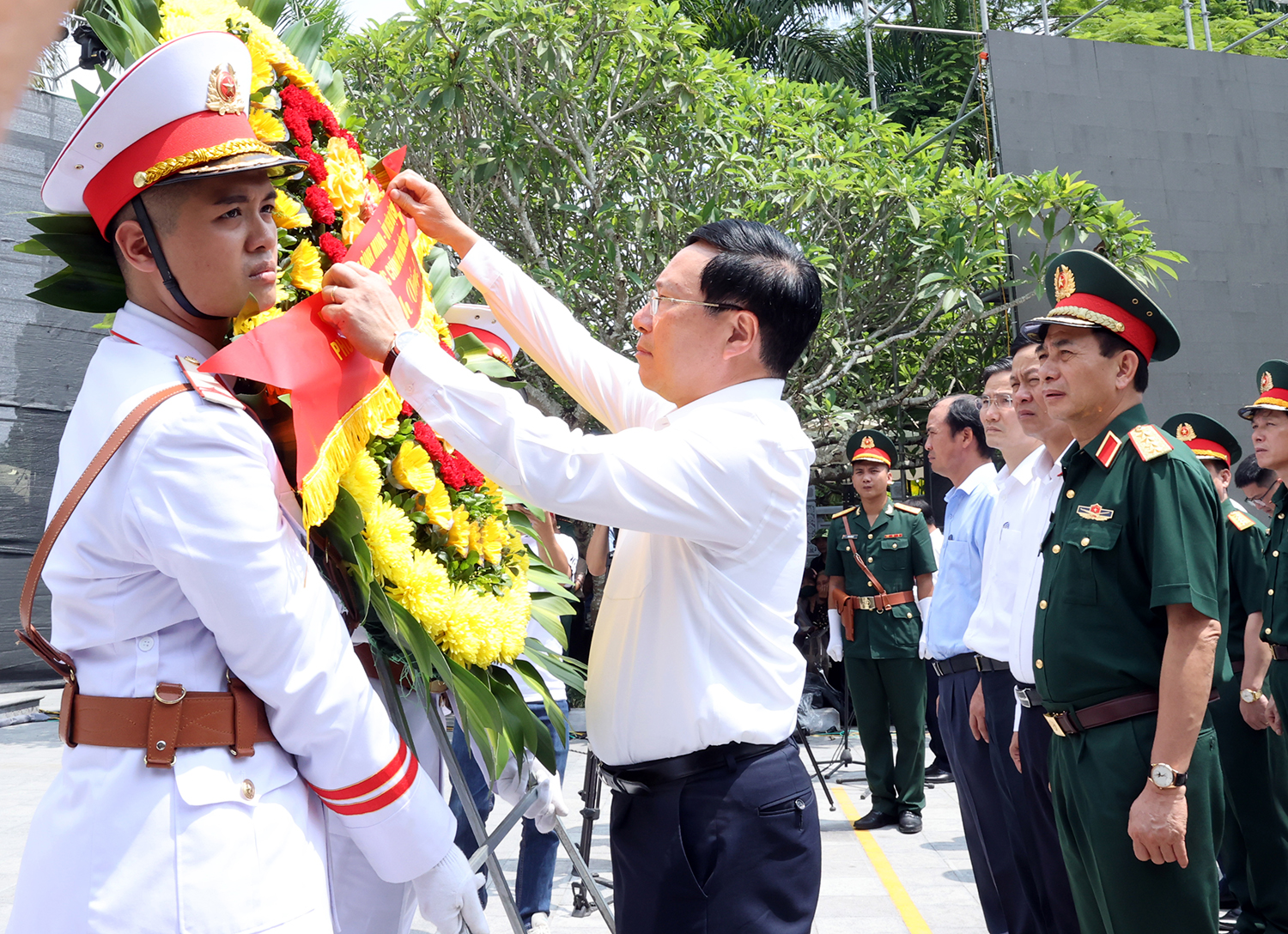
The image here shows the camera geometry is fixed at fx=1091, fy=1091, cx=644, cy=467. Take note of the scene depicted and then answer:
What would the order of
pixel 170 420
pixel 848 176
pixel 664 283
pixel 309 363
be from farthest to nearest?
pixel 848 176
pixel 664 283
pixel 309 363
pixel 170 420

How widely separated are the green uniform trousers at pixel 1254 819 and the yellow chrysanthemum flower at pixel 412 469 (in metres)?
3.29

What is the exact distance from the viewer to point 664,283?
2.34 m

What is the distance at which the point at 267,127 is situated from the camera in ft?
6.23

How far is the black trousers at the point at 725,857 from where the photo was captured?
2.04 m

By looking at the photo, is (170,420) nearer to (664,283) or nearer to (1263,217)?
(664,283)

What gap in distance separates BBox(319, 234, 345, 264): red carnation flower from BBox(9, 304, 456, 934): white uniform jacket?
450 mm

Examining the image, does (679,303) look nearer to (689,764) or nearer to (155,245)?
(689,764)

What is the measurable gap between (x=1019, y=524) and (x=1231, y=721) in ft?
5.44

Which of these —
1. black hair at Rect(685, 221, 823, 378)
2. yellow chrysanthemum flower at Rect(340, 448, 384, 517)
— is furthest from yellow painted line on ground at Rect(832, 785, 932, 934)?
yellow chrysanthemum flower at Rect(340, 448, 384, 517)

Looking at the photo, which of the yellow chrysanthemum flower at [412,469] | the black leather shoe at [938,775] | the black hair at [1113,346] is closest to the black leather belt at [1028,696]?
the black hair at [1113,346]

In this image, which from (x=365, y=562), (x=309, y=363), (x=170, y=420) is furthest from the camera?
(x=365, y=562)

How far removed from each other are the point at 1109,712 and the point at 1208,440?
3943mm

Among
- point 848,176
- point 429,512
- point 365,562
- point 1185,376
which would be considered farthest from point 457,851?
point 1185,376

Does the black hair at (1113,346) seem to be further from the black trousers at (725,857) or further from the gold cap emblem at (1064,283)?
the black trousers at (725,857)
